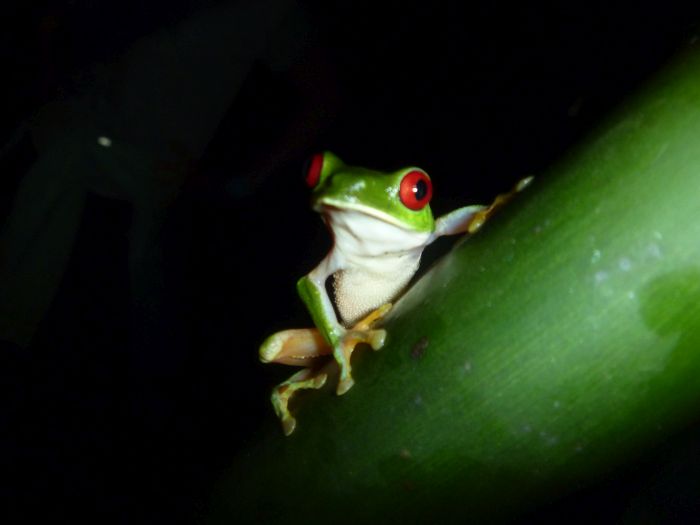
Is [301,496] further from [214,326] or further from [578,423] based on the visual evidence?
[214,326]

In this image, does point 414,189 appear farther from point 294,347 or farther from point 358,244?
point 294,347

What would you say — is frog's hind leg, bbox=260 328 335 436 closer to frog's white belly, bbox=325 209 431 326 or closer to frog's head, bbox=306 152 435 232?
frog's white belly, bbox=325 209 431 326

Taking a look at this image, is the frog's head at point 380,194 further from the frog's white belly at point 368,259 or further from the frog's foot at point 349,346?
the frog's foot at point 349,346

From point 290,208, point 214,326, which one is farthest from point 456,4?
point 214,326

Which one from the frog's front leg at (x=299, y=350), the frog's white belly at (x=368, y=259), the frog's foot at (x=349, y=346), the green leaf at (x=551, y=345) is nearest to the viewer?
the green leaf at (x=551, y=345)

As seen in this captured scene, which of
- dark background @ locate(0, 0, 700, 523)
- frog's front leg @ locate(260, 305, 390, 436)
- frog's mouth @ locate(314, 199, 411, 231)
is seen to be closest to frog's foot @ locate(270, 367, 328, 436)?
frog's front leg @ locate(260, 305, 390, 436)

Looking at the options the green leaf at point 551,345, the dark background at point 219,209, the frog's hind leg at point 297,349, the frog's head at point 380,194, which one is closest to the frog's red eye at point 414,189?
the frog's head at point 380,194
